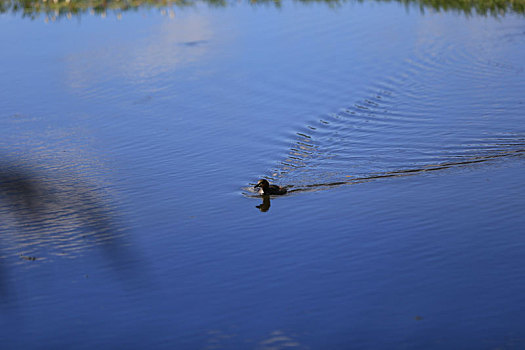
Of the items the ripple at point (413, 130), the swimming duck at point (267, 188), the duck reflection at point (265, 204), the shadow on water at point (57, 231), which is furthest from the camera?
the ripple at point (413, 130)

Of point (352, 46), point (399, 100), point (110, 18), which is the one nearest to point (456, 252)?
point (399, 100)

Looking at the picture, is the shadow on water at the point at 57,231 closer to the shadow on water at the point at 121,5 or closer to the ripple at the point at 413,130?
the ripple at the point at 413,130

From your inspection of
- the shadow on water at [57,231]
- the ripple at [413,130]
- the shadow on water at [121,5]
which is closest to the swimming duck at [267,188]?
the ripple at [413,130]

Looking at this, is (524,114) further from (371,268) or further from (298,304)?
(298,304)

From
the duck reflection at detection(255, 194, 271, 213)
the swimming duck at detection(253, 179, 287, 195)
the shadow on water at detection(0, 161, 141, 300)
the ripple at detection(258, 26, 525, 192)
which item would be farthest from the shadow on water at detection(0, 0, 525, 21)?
the shadow on water at detection(0, 161, 141, 300)

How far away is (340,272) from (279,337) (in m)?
1.22

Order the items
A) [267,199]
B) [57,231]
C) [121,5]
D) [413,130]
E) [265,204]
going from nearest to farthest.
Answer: [57,231]
[265,204]
[267,199]
[413,130]
[121,5]

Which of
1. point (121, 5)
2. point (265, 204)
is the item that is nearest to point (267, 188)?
point (265, 204)

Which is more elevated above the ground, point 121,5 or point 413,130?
point 121,5

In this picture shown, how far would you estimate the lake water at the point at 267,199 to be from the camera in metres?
5.81

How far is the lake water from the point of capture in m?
5.81

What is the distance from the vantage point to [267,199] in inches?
338

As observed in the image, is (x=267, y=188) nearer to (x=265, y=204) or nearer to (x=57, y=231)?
(x=265, y=204)

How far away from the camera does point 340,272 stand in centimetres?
664
